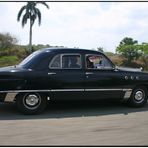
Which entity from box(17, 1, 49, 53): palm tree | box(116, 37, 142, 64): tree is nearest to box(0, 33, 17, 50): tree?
box(17, 1, 49, 53): palm tree

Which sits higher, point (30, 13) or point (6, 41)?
point (30, 13)

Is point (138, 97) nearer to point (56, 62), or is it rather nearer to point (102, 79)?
point (102, 79)

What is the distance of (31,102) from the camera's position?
405 inches

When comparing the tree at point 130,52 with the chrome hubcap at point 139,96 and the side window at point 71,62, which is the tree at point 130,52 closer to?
the chrome hubcap at point 139,96

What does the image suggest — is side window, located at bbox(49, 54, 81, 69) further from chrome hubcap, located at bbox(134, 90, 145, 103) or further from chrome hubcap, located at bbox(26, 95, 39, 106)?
chrome hubcap, located at bbox(134, 90, 145, 103)

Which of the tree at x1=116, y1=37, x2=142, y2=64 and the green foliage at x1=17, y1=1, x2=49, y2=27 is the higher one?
the green foliage at x1=17, y1=1, x2=49, y2=27

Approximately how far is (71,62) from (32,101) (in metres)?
1.46

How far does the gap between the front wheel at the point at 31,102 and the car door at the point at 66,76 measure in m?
0.35

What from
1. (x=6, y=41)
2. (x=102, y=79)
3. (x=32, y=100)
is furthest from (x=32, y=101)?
(x=6, y=41)

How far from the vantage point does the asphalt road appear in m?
7.62

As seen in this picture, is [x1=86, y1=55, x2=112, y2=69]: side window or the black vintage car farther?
[x1=86, y1=55, x2=112, y2=69]: side window

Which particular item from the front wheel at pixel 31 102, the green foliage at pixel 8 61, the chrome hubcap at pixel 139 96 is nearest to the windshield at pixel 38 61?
the front wheel at pixel 31 102

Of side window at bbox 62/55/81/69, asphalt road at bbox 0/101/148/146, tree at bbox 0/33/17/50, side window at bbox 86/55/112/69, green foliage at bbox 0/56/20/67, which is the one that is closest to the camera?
asphalt road at bbox 0/101/148/146

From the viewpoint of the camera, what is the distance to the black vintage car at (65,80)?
10.1 meters
